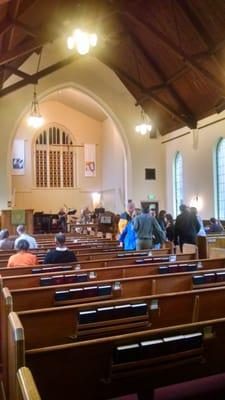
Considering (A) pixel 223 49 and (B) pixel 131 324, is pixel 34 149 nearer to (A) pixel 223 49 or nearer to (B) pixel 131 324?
(A) pixel 223 49

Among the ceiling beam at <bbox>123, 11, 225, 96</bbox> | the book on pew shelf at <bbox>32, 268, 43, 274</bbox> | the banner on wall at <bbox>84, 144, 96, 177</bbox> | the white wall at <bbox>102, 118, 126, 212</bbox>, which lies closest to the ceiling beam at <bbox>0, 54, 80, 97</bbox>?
the ceiling beam at <bbox>123, 11, 225, 96</bbox>

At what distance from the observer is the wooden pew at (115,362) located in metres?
1.72

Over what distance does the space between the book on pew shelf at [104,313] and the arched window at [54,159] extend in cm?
1648

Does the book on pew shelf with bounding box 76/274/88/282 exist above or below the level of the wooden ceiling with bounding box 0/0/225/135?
below

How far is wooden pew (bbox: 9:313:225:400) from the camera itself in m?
1.72

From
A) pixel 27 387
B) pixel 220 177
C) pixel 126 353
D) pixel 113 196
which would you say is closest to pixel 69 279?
pixel 126 353

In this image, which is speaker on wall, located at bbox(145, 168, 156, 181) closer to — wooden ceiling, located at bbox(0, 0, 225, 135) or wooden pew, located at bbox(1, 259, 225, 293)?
wooden ceiling, located at bbox(0, 0, 225, 135)

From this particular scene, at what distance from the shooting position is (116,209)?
1662 centimetres

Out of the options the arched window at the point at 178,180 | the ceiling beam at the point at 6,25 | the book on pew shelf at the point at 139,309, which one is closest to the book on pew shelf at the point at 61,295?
the book on pew shelf at the point at 139,309

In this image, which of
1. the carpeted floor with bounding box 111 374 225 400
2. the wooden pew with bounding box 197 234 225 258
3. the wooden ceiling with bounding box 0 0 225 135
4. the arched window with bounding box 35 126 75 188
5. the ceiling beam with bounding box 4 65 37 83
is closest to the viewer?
the carpeted floor with bounding box 111 374 225 400

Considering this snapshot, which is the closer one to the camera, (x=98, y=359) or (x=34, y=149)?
(x=98, y=359)

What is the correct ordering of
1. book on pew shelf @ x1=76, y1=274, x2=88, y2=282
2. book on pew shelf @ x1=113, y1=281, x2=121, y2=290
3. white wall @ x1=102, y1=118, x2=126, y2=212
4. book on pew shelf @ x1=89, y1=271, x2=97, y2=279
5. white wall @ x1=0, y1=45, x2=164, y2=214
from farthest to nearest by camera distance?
1. white wall @ x1=102, y1=118, x2=126, y2=212
2. white wall @ x1=0, y1=45, x2=164, y2=214
3. book on pew shelf @ x1=89, y1=271, x2=97, y2=279
4. book on pew shelf @ x1=76, y1=274, x2=88, y2=282
5. book on pew shelf @ x1=113, y1=281, x2=121, y2=290

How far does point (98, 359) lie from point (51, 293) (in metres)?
1.08

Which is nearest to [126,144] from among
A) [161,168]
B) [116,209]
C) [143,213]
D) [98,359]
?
[161,168]
